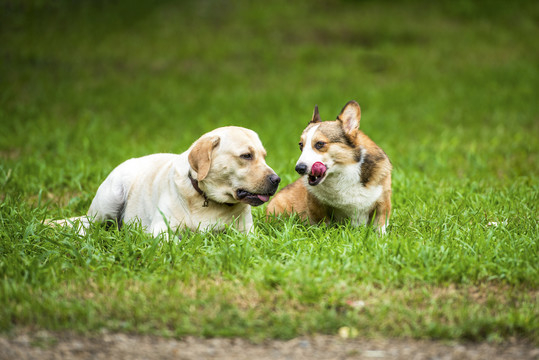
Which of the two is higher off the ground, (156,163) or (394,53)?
(394,53)

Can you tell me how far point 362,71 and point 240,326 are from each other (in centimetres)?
1287

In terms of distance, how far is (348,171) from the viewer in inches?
194

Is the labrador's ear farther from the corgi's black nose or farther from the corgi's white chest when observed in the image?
the corgi's white chest

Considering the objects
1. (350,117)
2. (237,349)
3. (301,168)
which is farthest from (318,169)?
(237,349)

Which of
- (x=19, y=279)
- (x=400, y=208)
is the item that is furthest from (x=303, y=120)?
(x=19, y=279)

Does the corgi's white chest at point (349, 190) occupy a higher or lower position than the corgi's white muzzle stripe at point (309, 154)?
lower

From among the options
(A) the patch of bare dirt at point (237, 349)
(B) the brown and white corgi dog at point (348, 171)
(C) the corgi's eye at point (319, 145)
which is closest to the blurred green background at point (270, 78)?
(B) the brown and white corgi dog at point (348, 171)

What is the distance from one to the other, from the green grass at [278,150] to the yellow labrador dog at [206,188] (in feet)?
0.71

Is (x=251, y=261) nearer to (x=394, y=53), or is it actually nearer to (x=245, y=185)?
(x=245, y=185)

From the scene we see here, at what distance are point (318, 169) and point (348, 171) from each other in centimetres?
32

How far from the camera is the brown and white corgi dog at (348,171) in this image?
4875mm

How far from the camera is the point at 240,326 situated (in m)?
3.70

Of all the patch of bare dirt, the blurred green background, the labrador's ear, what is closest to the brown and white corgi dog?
the labrador's ear

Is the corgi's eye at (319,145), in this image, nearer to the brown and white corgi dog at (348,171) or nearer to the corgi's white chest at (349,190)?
the brown and white corgi dog at (348,171)
